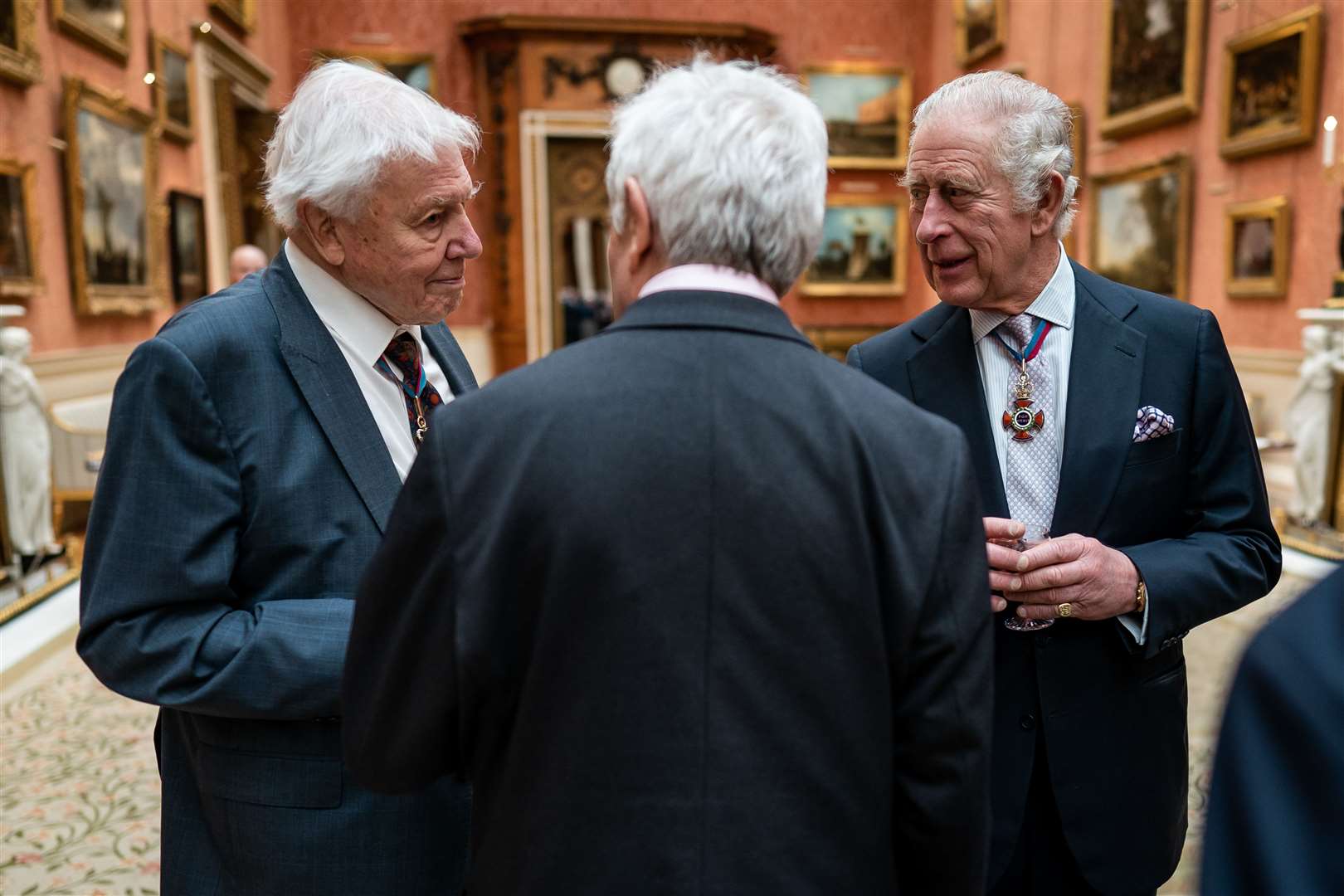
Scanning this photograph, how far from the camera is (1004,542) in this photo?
207cm

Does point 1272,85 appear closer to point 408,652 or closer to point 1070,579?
point 1070,579

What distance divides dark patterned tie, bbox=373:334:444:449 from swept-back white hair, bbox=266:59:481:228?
1.03 feet

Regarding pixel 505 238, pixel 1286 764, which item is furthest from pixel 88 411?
pixel 1286 764

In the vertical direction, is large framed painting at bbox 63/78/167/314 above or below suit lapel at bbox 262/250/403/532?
above

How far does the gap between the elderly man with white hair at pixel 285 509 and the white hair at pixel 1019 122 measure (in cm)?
101

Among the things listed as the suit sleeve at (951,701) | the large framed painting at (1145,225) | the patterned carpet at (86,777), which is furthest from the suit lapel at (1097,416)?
the large framed painting at (1145,225)

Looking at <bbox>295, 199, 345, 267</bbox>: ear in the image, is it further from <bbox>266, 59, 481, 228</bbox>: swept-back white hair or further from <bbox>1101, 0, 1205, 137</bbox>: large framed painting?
<bbox>1101, 0, 1205, 137</bbox>: large framed painting

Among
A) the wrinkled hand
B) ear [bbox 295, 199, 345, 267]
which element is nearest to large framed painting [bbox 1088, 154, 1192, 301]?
the wrinkled hand

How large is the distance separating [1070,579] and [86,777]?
182 inches

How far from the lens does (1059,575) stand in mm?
2037

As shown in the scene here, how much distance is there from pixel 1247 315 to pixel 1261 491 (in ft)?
29.5

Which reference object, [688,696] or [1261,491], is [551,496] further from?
[1261,491]

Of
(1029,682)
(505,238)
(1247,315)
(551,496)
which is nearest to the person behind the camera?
(551,496)

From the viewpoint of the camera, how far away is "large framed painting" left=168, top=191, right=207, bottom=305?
11.3 metres
